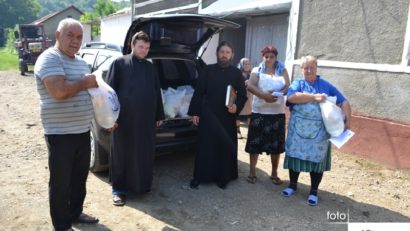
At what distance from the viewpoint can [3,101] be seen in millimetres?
10047

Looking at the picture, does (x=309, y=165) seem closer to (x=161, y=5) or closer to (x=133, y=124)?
(x=133, y=124)

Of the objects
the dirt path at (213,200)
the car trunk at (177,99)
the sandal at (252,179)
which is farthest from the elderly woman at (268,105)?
the car trunk at (177,99)

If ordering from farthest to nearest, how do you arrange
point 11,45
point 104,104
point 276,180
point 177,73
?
point 11,45
point 177,73
point 276,180
point 104,104

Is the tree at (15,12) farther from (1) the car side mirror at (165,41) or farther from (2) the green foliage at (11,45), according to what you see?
(1) the car side mirror at (165,41)

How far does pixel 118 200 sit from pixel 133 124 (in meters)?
0.89

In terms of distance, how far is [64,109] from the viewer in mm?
2980

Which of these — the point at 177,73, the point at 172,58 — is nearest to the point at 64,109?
the point at 172,58

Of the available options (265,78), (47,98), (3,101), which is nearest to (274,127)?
(265,78)

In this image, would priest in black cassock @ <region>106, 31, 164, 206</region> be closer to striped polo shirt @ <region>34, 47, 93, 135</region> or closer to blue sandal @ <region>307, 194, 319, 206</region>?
striped polo shirt @ <region>34, 47, 93, 135</region>

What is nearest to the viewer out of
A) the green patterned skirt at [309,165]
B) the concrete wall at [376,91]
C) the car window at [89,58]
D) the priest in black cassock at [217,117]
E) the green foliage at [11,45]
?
the green patterned skirt at [309,165]

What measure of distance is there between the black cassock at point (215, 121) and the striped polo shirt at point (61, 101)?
64.8 inches

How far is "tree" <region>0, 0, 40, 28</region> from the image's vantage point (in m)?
69.7

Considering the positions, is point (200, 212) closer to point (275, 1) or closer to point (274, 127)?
point (274, 127)

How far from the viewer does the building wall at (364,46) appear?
17.6 ft
